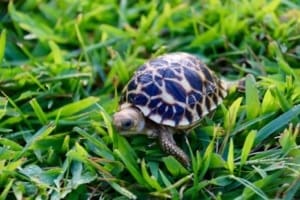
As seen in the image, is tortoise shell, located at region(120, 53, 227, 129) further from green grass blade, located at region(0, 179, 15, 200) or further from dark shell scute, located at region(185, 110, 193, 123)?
green grass blade, located at region(0, 179, 15, 200)

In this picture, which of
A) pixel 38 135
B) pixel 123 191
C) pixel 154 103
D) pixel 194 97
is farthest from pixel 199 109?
pixel 38 135

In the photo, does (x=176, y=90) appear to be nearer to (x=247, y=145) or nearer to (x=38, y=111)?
(x=247, y=145)

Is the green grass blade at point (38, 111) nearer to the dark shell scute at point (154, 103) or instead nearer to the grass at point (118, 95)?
the grass at point (118, 95)

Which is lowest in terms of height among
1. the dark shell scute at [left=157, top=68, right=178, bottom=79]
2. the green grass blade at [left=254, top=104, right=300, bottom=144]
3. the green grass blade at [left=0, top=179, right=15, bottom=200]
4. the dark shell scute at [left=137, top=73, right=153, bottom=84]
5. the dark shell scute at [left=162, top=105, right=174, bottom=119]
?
the green grass blade at [left=0, top=179, right=15, bottom=200]

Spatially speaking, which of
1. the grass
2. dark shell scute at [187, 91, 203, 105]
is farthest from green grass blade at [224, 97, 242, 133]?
dark shell scute at [187, 91, 203, 105]

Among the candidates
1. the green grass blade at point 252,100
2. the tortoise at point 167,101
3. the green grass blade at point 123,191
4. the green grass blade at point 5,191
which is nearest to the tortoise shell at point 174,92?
the tortoise at point 167,101

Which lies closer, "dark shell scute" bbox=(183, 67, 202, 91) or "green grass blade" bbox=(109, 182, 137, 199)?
"green grass blade" bbox=(109, 182, 137, 199)

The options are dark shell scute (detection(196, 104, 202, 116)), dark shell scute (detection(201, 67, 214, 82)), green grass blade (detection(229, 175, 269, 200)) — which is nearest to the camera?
green grass blade (detection(229, 175, 269, 200))

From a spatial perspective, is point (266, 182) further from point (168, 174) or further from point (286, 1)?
point (286, 1)
